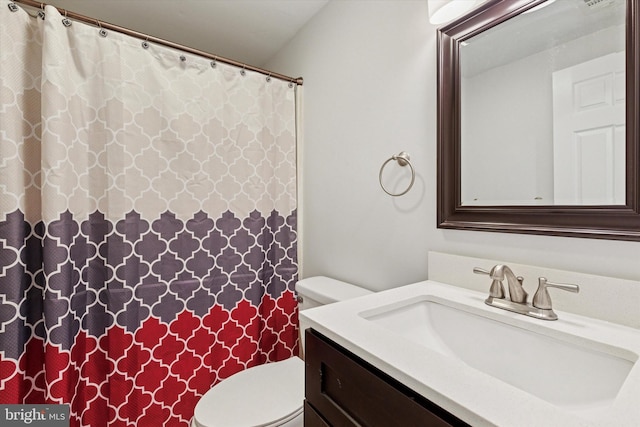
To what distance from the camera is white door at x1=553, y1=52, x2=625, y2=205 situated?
71 centimetres

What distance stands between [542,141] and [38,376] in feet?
6.46

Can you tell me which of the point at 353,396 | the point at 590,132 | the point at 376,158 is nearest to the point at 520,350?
the point at 353,396

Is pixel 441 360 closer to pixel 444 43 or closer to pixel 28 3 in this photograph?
pixel 444 43

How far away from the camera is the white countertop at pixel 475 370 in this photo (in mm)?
393

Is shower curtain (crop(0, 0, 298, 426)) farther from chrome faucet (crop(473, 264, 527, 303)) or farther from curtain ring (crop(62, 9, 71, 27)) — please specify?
chrome faucet (crop(473, 264, 527, 303))

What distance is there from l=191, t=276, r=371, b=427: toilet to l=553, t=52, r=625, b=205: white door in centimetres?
85

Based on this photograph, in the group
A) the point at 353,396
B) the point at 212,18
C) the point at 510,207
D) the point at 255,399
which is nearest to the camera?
the point at 353,396

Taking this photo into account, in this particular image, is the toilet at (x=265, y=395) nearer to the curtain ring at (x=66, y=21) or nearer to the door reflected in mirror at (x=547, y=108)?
the door reflected in mirror at (x=547, y=108)

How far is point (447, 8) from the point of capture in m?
0.97

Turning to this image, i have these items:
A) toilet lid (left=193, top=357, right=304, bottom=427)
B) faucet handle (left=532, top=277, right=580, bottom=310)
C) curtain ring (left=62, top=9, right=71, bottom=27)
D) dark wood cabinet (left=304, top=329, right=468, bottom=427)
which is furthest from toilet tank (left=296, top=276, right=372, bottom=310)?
curtain ring (left=62, top=9, right=71, bottom=27)

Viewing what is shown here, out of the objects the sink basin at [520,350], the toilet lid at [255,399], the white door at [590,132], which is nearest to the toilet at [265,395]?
the toilet lid at [255,399]

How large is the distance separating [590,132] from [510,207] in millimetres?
261

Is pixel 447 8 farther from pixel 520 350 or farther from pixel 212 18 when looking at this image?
pixel 212 18

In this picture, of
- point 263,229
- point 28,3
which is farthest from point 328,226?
point 28,3
